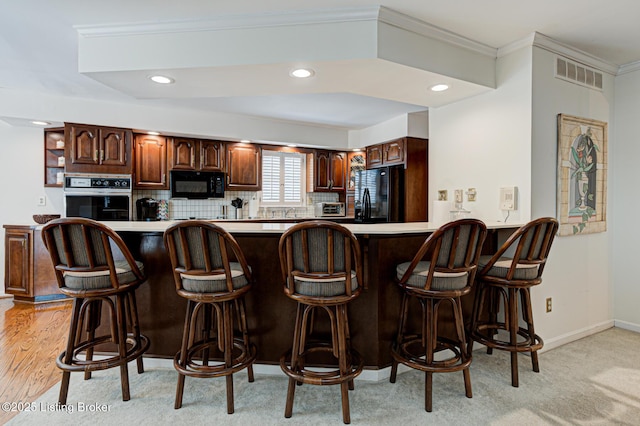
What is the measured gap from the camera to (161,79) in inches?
99.9

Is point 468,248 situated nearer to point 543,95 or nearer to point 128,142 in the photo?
point 543,95

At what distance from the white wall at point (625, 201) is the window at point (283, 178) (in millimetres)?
4075

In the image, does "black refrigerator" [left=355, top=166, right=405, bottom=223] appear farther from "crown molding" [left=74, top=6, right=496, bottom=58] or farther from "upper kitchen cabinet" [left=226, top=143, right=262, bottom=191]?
"crown molding" [left=74, top=6, right=496, bottom=58]


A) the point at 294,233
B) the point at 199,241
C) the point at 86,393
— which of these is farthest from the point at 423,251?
the point at 86,393

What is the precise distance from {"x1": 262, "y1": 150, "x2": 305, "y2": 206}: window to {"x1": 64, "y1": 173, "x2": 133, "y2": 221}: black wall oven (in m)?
1.99

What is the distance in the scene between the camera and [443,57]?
8.17 ft

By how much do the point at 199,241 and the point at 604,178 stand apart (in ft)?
11.5

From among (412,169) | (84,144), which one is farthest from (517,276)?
(84,144)

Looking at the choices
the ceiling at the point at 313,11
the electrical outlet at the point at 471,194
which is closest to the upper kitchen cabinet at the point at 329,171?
the ceiling at the point at 313,11

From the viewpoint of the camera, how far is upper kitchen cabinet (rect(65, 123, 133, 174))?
13.3 ft

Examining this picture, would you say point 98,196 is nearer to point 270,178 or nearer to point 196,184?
point 196,184

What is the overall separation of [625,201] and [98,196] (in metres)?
5.62

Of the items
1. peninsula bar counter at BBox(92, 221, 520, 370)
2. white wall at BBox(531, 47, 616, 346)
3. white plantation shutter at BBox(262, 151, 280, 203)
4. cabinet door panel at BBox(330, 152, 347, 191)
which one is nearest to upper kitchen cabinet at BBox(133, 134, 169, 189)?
white plantation shutter at BBox(262, 151, 280, 203)

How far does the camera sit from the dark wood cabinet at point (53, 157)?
4336 millimetres
